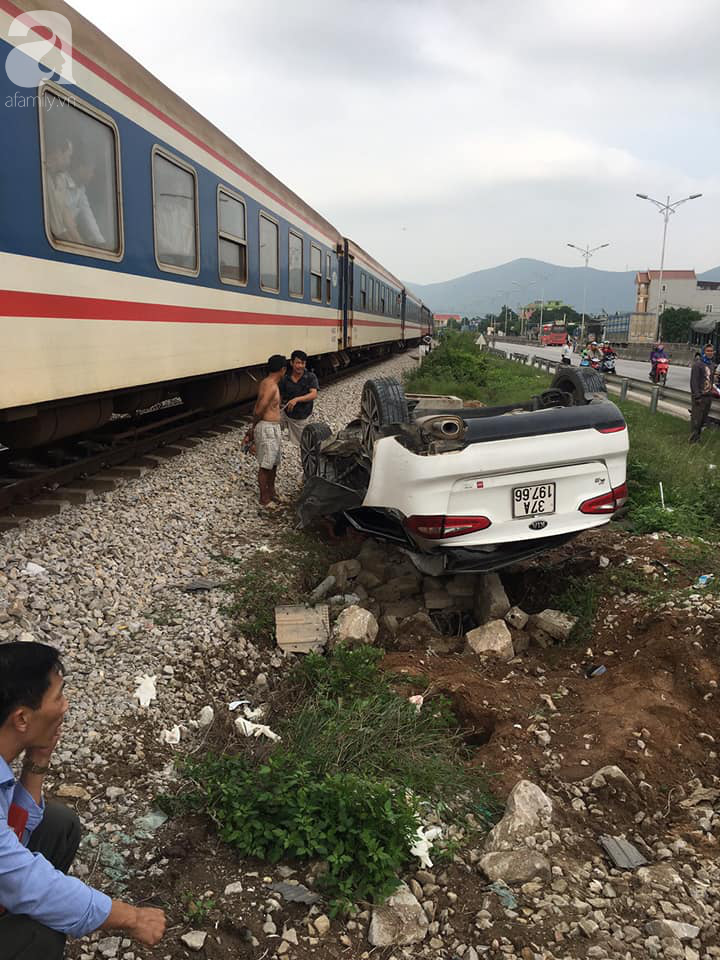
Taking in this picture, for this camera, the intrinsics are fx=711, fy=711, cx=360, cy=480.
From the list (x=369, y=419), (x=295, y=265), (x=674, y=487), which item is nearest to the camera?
(x=369, y=419)

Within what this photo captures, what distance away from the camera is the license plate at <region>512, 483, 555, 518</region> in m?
4.24

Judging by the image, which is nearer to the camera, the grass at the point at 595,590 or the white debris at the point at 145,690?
the white debris at the point at 145,690

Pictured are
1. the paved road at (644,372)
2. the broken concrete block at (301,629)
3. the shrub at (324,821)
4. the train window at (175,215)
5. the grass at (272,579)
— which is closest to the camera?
the shrub at (324,821)

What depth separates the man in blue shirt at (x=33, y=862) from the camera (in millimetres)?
1631

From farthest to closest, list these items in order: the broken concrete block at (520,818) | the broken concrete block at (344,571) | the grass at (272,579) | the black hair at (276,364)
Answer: the black hair at (276,364) < the broken concrete block at (344,571) < the grass at (272,579) < the broken concrete block at (520,818)

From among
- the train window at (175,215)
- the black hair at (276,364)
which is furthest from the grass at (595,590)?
the train window at (175,215)

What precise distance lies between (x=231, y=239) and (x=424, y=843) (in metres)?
7.69

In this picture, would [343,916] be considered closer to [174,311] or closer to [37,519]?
[37,519]

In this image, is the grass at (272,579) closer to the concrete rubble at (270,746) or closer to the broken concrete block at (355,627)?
the concrete rubble at (270,746)

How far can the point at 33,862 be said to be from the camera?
65.0 inches

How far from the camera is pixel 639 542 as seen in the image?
5.54 m

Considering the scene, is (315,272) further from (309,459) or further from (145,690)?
(145,690)

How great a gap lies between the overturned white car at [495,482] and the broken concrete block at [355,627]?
0.51m

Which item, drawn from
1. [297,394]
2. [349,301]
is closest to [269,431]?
[297,394]
